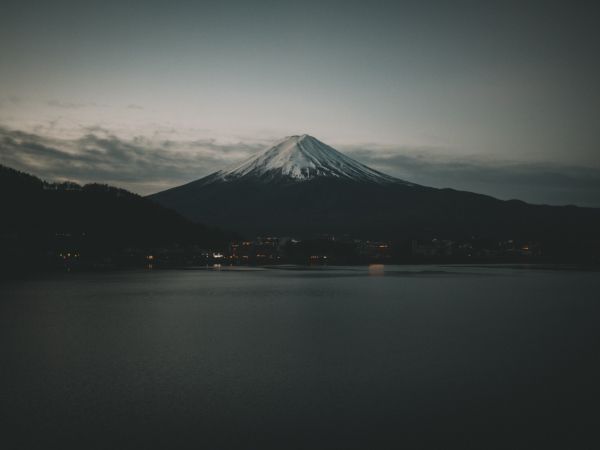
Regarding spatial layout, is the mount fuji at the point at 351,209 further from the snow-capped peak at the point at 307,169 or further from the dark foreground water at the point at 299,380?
the dark foreground water at the point at 299,380

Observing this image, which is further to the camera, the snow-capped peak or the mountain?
the snow-capped peak

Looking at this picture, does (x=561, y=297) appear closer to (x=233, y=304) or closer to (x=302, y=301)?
(x=302, y=301)

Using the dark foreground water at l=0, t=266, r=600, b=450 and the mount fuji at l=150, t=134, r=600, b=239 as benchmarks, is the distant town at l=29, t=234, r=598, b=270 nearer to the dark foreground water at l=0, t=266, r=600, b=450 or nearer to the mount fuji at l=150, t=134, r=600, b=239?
the mount fuji at l=150, t=134, r=600, b=239

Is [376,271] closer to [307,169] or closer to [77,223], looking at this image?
[77,223]

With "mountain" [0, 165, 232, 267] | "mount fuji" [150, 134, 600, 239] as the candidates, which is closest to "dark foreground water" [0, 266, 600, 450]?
"mountain" [0, 165, 232, 267]

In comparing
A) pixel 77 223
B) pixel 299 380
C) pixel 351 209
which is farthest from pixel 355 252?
pixel 299 380

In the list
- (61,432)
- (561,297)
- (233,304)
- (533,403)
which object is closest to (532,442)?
(533,403)
